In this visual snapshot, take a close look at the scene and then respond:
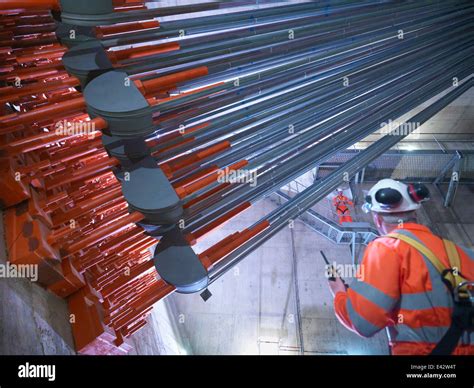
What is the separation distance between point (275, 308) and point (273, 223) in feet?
15.4

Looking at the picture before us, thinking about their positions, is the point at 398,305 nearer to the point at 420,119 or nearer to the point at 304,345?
the point at 420,119

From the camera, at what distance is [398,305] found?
197cm

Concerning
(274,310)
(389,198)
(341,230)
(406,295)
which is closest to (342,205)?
(341,230)

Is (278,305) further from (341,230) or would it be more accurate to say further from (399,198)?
(399,198)

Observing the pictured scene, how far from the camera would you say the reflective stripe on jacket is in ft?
6.00

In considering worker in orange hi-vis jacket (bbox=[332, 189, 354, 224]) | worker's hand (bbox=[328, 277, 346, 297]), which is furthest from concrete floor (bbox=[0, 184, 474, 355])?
worker's hand (bbox=[328, 277, 346, 297])

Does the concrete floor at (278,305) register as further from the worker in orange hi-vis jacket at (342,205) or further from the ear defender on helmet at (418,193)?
the ear defender on helmet at (418,193)

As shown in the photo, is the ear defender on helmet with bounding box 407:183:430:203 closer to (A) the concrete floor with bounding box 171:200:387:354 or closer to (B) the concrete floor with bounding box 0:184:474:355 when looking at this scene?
(B) the concrete floor with bounding box 0:184:474:355

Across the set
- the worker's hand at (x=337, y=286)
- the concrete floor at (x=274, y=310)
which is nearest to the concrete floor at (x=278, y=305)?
the concrete floor at (x=274, y=310)

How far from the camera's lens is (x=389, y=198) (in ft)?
7.06

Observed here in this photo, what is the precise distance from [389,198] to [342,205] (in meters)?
5.73

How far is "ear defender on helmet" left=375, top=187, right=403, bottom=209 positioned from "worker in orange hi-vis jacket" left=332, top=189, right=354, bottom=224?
5306mm

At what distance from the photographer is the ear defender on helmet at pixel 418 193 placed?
2.15 meters
